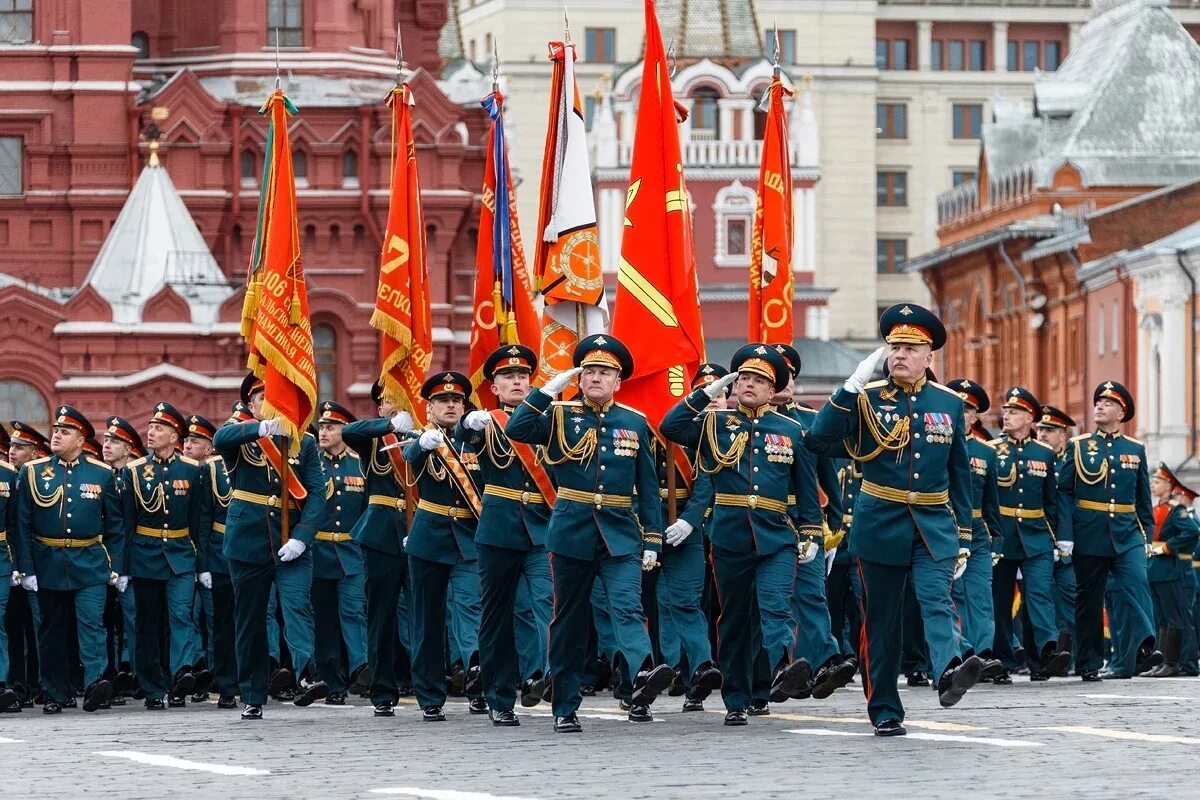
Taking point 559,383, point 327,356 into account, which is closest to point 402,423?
point 559,383

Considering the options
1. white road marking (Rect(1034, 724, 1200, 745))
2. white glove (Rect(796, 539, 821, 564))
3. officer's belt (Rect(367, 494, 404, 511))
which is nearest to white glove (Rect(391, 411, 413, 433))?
officer's belt (Rect(367, 494, 404, 511))

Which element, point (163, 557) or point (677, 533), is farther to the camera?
point (163, 557)

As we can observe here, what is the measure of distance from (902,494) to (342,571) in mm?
5721

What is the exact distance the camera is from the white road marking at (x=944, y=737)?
1342cm

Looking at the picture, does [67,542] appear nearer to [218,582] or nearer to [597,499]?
[218,582]

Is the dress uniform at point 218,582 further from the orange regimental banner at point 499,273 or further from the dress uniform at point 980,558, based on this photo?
the dress uniform at point 980,558

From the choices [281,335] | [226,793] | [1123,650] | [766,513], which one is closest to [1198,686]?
[1123,650]

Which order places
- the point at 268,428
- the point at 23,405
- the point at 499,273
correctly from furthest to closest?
the point at 23,405 → the point at 499,273 → the point at 268,428

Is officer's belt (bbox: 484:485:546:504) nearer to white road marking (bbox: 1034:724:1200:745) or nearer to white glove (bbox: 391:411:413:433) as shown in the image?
white glove (bbox: 391:411:413:433)

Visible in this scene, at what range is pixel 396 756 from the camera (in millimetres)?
13641

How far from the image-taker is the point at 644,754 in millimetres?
13328

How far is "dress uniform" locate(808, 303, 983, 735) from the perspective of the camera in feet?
46.1

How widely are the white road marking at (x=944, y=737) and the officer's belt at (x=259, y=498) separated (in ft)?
13.3

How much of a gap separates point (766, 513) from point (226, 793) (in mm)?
4002
